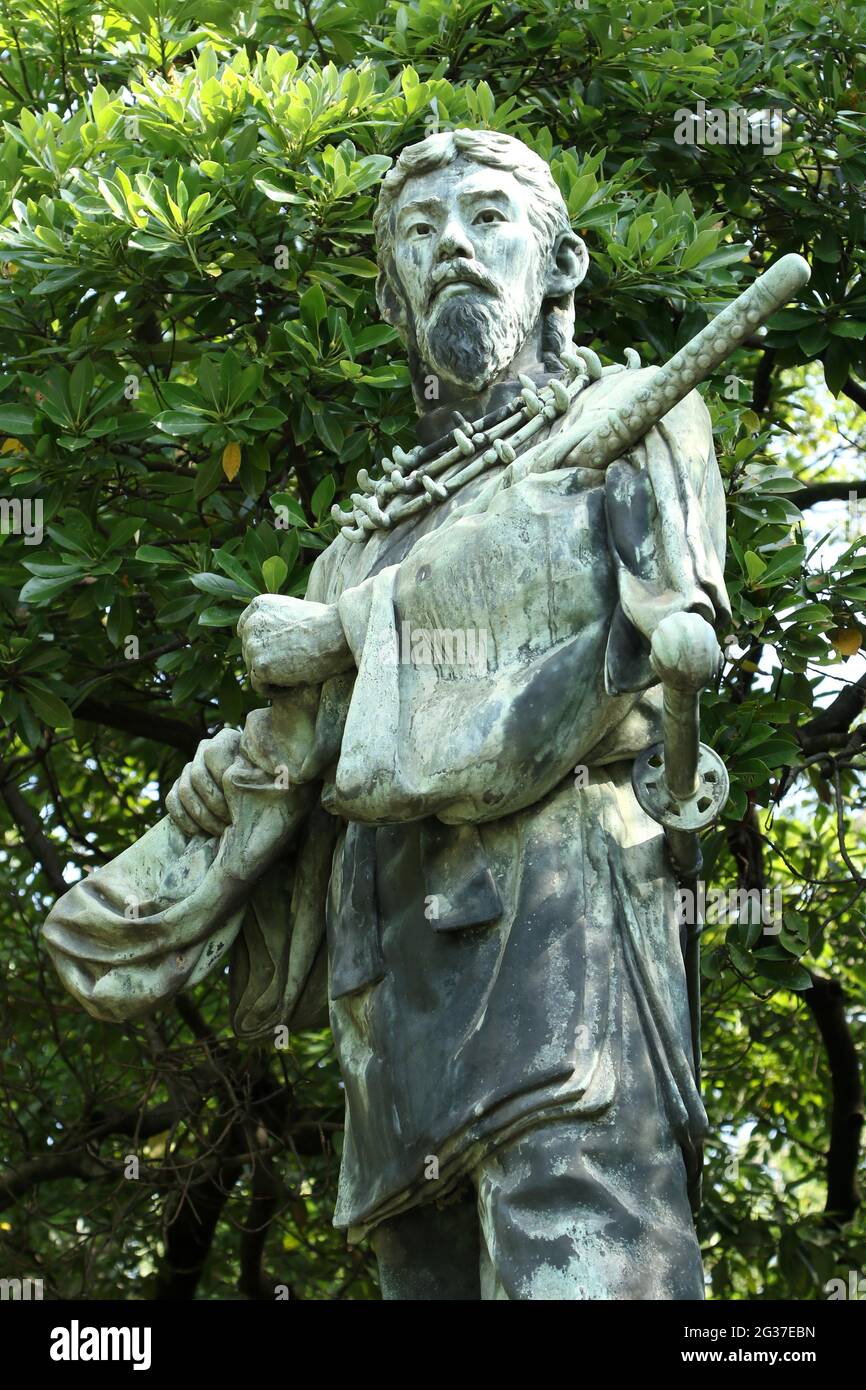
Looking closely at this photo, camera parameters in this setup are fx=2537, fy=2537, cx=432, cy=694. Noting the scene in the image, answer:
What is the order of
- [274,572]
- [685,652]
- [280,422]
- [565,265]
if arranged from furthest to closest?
[280,422]
[274,572]
[565,265]
[685,652]

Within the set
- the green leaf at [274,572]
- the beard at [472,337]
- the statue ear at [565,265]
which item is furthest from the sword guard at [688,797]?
the green leaf at [274,572]

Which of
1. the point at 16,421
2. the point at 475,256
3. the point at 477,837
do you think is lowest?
the point at 477,837

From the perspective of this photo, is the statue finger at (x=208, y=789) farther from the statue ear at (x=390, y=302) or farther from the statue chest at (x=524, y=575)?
the statue ear at (x=390, y=302)

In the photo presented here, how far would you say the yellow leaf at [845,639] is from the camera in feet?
26.5

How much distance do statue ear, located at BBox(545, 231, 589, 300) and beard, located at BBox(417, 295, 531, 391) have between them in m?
0.20

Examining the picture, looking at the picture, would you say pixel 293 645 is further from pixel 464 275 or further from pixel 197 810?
pixel 464 275

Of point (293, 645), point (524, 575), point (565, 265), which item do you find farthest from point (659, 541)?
point (565, 265)

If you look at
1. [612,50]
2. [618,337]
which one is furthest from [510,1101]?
[612,50]

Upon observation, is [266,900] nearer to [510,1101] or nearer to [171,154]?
[510,1101]

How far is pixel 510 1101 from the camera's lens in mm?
4859

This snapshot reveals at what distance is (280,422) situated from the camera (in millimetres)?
7590

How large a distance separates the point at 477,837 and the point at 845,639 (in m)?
3.24

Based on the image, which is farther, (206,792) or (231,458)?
(231,458)

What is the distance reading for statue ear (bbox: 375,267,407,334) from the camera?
5.94 metres
